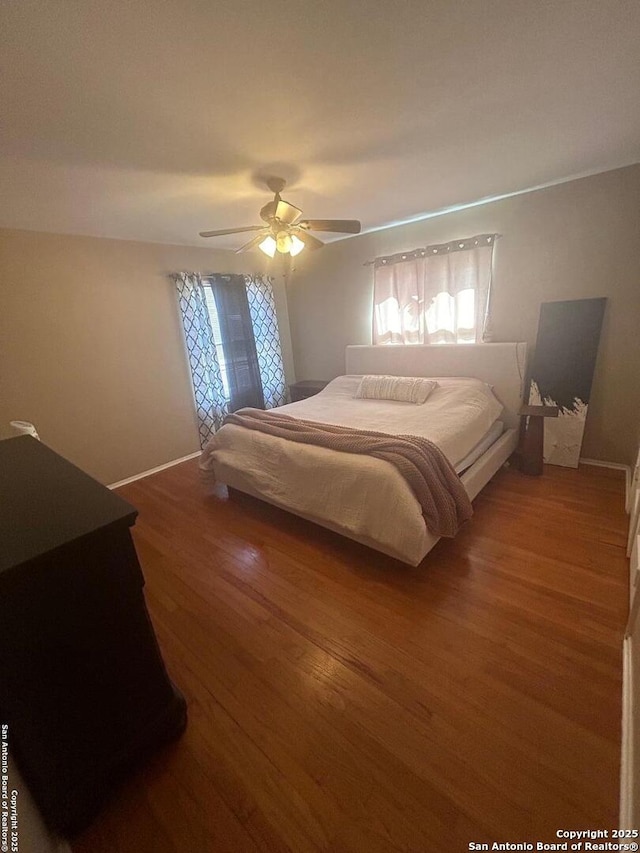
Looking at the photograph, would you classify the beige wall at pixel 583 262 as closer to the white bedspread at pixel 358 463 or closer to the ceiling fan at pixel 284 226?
the white bedspread at pixel 358 463

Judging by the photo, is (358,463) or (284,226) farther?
(284,226)

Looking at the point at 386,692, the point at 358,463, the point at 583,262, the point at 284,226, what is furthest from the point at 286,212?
the point at 386,692

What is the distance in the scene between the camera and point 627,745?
1079 mm

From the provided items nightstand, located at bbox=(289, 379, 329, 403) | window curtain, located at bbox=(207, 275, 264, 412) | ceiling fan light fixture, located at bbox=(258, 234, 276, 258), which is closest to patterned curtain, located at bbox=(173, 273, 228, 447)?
window curtain, located at bbox=(207, 275, 264, 412)

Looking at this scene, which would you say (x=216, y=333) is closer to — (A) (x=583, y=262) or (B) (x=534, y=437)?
(B) (x=534, y=437)

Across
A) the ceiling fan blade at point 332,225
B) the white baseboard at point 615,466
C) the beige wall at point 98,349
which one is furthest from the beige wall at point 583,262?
the beige wall at point 98,349

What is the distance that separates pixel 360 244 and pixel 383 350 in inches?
50.1

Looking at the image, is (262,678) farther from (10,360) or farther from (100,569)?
(10,360)

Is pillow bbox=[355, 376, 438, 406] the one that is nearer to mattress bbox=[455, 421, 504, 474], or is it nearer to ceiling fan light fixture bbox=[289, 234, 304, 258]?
mattress bbox=[455, 421, 504, 474]

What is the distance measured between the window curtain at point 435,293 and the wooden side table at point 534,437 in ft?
2.94

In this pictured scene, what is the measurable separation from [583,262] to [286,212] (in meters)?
2.38

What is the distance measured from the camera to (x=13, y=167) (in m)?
1.77

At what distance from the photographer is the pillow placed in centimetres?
298

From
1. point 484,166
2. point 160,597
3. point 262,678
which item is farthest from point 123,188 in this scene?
point 262,678
